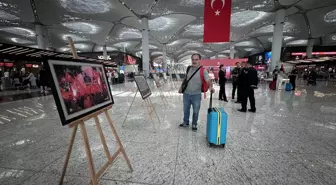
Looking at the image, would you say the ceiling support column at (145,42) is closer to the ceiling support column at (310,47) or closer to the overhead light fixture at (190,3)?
the overhead light fixture at (190,3)

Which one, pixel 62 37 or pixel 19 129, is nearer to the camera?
pixel 19 129

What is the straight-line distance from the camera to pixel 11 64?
23.0 m

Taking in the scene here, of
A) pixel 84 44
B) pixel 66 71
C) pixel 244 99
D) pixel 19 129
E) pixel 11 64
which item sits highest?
pixel 84 44

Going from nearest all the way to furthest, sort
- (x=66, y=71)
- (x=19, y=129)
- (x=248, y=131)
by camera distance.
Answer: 1. (x=66, y=71)
2. (x=248, y=131)
3. (x=19, y=129)

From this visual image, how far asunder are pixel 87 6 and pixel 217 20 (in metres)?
13.8

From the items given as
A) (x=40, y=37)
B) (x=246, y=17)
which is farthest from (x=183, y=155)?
(x=40, y=37)

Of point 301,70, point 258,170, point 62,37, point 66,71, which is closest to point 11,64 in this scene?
point 62,37

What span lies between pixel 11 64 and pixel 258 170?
34555 mm

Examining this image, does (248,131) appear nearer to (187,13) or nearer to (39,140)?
(39,140)

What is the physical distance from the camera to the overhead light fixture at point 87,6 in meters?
13.2

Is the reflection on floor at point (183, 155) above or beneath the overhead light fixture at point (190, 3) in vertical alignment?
beneath

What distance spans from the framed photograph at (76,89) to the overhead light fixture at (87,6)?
585 inches

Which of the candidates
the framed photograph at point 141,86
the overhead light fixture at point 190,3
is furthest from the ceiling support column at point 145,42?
the framed photograph at point 141,86

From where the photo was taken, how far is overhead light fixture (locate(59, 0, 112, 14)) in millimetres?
13189
